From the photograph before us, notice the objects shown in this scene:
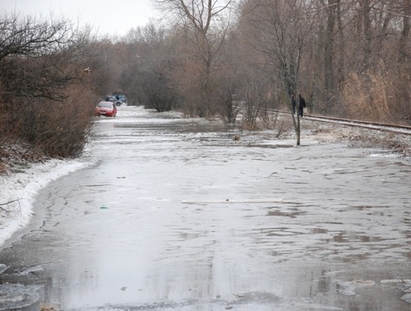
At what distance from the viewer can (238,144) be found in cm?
3272

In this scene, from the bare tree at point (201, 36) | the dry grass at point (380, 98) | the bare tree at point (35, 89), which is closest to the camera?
the bare tree at point (35, 89)

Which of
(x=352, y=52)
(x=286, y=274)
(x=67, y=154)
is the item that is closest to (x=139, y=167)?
(x=67, y=154)

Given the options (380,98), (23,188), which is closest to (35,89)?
(23,188)

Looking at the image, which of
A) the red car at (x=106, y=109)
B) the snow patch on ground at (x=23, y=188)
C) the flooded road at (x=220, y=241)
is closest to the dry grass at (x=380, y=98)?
the flooded road at (x=220, y=241)

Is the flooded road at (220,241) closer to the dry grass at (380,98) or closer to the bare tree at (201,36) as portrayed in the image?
the dry grass at (380,98)

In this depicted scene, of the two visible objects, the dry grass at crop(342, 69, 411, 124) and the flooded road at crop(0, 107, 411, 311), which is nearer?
the flooded road at crop(0, 107, 411, 311)

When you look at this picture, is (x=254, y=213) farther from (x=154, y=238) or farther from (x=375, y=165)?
(x=375, y=165)

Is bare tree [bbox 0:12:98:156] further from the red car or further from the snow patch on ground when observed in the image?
the red car

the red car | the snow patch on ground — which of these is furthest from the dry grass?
the red car

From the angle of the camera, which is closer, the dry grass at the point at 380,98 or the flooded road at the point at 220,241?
the flooded road at the point at 220,241

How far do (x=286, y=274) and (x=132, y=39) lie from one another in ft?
596

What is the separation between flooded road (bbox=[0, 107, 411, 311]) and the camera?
25.9 ft

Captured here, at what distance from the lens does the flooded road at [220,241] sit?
790cm

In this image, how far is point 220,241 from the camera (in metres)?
10.9
